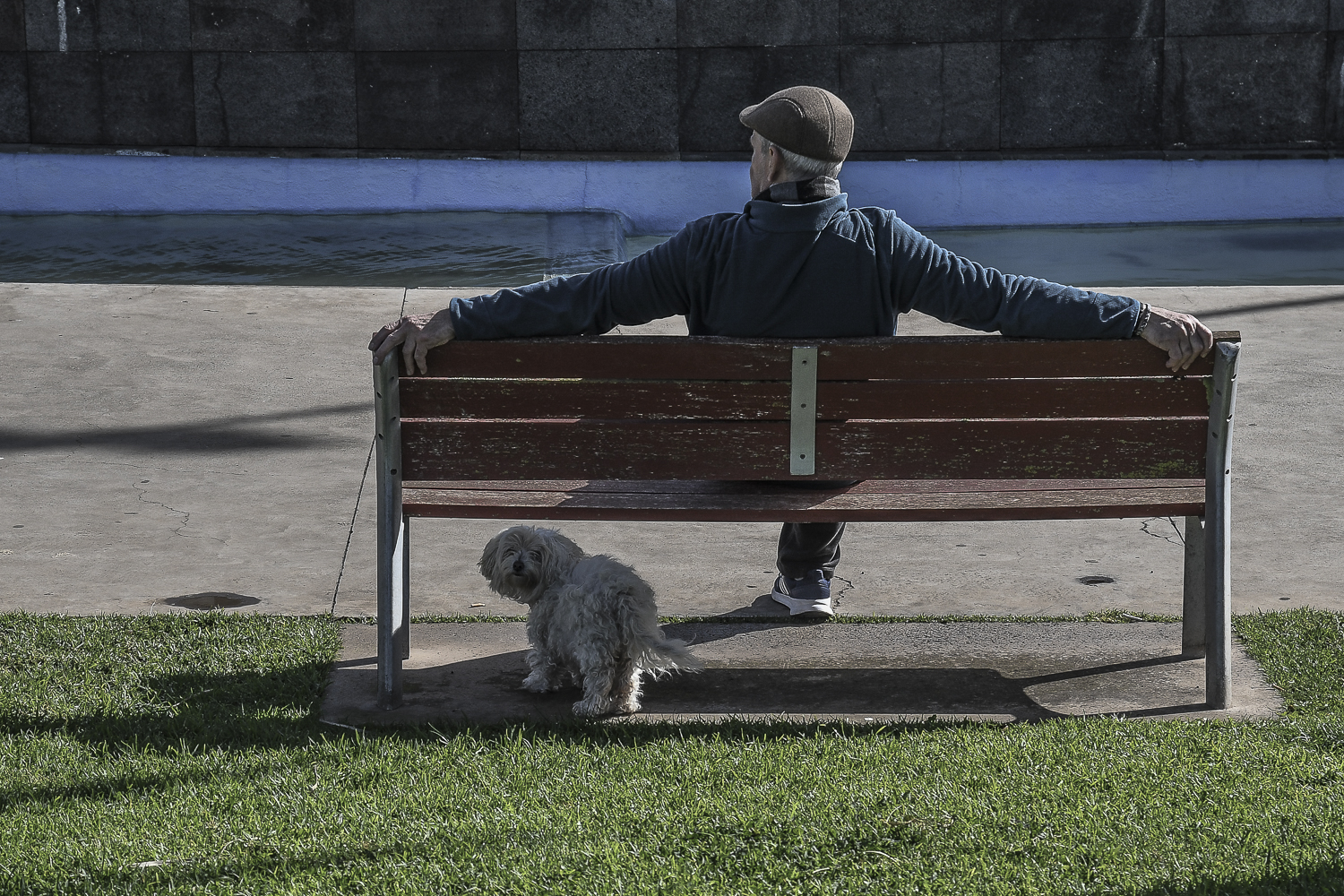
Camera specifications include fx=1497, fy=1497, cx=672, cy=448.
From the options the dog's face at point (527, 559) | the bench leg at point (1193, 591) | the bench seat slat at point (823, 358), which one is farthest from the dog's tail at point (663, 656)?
the bench leg at point (1193, 591)

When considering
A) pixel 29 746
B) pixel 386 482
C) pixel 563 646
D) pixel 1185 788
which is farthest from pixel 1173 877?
pixel 29 746

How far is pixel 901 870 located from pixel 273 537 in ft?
10.3

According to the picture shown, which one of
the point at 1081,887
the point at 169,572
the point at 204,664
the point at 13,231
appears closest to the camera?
the point at 1081,887

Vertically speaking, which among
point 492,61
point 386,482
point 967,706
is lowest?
point 967,706

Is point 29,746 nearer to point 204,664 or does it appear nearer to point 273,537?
point 204,664

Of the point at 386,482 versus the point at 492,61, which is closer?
the point at 386,482

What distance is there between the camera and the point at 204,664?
407 centimetres

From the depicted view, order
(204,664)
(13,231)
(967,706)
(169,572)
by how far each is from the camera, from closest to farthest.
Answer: (967,706) → (204,664) → (169,572) → (13,231)

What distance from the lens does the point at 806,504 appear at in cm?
377

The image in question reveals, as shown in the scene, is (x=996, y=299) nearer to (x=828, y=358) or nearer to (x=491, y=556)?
(x=828, y=358)

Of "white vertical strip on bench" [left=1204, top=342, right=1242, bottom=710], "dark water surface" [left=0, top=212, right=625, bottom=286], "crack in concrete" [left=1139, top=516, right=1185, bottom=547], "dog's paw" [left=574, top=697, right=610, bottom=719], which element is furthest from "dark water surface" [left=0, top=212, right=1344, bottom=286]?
"white vertical strip on bench" [left=1204, top=342, right=1242, bottom=710]

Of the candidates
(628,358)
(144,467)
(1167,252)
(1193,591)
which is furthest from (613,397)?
(1167,252)

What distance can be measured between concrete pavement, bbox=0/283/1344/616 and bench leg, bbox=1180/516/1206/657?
1.46ft

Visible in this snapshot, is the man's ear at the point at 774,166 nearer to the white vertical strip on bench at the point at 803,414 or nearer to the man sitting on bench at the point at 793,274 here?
the man sitting on bench at the point at 793,274
